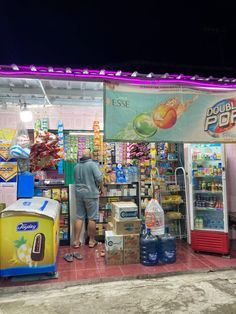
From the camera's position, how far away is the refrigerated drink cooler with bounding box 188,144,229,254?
491 cm

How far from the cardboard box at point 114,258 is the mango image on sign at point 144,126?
2.03 m

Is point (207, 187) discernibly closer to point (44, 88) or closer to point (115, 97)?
point (115, 97)

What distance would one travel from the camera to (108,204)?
5.86 m

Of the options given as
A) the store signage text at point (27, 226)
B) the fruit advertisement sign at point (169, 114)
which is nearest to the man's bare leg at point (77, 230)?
the store signage text at point (27, 226)

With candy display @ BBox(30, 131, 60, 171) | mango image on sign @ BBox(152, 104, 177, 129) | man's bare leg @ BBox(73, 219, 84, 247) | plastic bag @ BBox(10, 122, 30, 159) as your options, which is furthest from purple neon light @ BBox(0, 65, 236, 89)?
man's bare leg @ BBox(73, 219, 84, 247)

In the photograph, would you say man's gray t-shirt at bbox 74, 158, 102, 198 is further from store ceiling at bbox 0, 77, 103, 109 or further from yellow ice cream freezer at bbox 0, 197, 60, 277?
yellow ice cream freezer at bbox 0, 197, 60, 277

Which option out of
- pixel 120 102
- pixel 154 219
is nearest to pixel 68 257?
pixel 154 219

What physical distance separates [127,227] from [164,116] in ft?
6.48

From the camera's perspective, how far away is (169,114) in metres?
3.84

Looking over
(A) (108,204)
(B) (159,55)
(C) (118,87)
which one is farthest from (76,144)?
(B) (159,55)

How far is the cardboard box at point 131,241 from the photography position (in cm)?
442

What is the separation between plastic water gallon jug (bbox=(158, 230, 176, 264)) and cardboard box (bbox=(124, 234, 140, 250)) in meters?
0.38

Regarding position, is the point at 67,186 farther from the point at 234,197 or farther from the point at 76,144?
the point at 234,197

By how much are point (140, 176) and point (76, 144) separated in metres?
1.67
